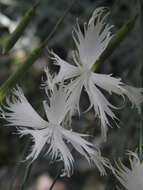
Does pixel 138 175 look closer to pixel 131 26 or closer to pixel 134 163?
pixel 134 163

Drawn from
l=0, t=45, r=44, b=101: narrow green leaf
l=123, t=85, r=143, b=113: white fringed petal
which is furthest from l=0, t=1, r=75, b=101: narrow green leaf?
l=123, t=85, r=143, b=113: white fringed petal

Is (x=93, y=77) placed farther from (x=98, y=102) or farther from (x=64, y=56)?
(x=64, y=56)

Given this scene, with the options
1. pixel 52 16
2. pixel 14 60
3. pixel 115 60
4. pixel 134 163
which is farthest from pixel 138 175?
pixel 14 60

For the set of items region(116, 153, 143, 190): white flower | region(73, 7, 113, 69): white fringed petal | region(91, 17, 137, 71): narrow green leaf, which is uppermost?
region(73, 7, 113, 69): white fringed petal

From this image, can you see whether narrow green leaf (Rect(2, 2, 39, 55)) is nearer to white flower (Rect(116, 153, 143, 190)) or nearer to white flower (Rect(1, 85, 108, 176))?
white flower (Rect(1, 85, 108, 176))

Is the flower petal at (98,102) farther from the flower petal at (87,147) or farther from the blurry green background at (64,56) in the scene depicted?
the blurry green background at (64,56)

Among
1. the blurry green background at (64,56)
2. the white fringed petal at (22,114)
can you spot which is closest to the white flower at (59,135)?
the white fringed petal at (22,114)
